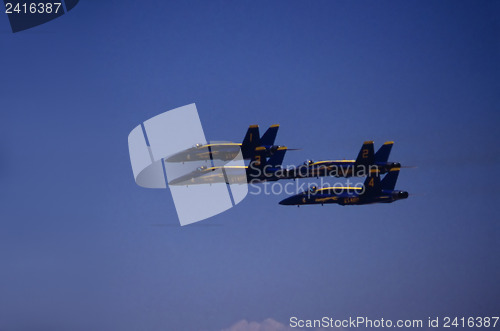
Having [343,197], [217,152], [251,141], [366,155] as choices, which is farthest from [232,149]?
[366,155]

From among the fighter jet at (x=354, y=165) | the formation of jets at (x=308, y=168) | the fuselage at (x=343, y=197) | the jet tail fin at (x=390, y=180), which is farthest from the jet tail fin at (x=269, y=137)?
the jet tail fin at (x=390, y=180)

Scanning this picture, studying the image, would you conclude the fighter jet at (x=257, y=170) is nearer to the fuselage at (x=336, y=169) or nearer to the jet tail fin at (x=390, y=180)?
the fuselage at (x=336, y=169)

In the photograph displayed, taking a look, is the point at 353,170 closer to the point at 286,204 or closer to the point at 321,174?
the point at 321,174

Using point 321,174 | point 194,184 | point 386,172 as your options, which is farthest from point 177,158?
point 386,172

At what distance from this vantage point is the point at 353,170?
474 feet

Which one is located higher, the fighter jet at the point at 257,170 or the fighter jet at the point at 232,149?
the fighter jet at the point at 232,149

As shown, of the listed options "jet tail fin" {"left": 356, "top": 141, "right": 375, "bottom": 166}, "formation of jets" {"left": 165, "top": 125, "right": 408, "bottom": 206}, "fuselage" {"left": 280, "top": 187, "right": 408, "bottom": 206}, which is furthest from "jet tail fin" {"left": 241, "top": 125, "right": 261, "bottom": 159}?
"jet tail fin" {"left": 356, "top": 141, "right": 375, "bottom": 166}

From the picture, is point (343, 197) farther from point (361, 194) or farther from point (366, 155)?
point (366, 155)

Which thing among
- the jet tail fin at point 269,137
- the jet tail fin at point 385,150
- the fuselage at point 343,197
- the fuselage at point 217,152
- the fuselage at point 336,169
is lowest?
the fuselage at point 343,197

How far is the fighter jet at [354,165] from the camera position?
143 m

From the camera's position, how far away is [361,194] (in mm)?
147125

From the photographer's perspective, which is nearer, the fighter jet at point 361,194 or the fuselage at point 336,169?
the fuselage at point 336,169

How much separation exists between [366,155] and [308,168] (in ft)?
38.5

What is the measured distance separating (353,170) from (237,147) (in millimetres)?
22109
